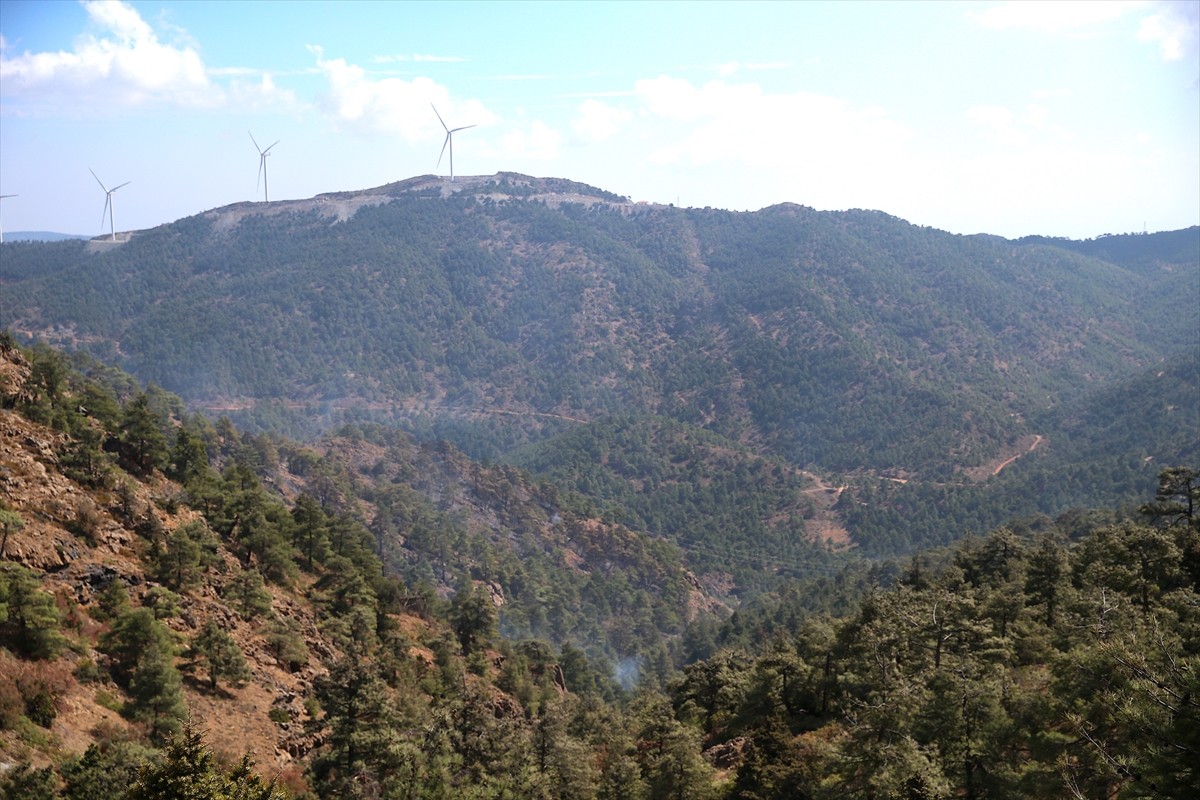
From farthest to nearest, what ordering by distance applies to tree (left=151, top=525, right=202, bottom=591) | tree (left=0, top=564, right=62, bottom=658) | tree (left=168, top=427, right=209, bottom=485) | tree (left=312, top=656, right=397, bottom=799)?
tree (left=168, top=427, right=209, bottom=485) < tree (left=151, top=525, right=202, bottom=591) < tree (left=312, top=656, right=397, bottom=799) < tree (left=0, top=564, right=62, bottom=658)

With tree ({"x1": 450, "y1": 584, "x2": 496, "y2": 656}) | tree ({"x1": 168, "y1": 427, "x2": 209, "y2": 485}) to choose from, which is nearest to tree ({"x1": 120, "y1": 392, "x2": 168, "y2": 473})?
tree ({"x1": 168, "y1": 427, "x2": 209, "y2": 485})

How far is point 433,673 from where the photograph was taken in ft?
194

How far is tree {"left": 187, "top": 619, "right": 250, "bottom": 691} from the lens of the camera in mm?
42500

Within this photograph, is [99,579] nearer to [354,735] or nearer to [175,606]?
[175,606]

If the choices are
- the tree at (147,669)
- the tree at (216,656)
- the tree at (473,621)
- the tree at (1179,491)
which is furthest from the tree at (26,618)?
the tree at (1179,491)

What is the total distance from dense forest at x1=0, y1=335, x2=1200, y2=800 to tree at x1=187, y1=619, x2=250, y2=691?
16 cm

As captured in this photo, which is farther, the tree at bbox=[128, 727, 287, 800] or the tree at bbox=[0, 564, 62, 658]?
the tree at bbox=[0, 564, 62, 658]

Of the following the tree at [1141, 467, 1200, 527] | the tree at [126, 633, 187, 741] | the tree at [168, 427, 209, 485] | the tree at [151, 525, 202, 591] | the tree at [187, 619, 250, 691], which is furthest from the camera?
the tree at [168, 427, 209, 485]

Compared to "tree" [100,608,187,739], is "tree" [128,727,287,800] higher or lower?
higher

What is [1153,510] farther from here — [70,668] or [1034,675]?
[70,668]

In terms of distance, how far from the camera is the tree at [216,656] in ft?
139

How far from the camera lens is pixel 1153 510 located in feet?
172

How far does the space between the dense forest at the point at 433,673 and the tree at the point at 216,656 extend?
0.51 ft

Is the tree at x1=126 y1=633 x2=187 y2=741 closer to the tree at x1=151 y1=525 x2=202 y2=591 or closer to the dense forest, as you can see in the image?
the dense forest
